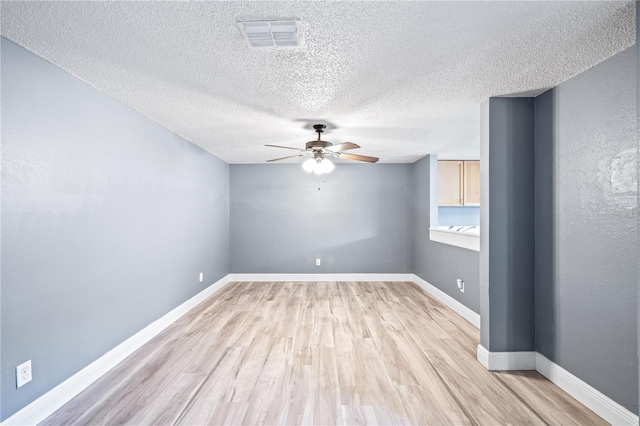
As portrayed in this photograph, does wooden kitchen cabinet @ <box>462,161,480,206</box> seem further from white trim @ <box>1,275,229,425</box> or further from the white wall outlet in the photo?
the white wall outlet

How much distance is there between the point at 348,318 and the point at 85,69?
3346 mm

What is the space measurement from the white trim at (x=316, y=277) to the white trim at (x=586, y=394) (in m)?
3.22

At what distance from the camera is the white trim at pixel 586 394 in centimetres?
176

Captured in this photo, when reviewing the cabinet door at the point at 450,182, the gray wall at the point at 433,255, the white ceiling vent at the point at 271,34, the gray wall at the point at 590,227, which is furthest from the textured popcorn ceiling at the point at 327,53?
the cabinet door at the point at 450,182

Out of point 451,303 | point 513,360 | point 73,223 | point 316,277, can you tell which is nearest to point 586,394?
point 513,360

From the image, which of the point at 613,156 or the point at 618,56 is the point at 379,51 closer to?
the point at 618,56

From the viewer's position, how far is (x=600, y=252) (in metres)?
1.91

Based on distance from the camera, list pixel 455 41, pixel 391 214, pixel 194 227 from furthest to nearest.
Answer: pixel 391 214 < pixel 194 227 < pixel 455 41

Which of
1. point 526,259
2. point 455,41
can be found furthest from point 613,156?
point 455,41

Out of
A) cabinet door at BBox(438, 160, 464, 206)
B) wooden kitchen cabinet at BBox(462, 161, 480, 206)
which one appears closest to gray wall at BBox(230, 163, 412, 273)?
cabinet door at BBox(438, 160, 464, 206)

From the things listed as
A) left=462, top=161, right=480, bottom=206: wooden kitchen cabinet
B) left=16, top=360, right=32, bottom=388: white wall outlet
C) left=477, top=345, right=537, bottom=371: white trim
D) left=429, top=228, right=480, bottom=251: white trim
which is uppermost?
left=462, top=161, right=480, bottom=206: wooden kitchen cabinet

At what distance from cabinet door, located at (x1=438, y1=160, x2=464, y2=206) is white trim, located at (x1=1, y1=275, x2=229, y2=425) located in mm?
4632

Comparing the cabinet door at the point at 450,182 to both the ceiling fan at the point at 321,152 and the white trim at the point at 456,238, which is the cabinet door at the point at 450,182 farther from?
the ceiling fan at the point at 321,152

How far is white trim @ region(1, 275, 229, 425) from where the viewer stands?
1761mm
